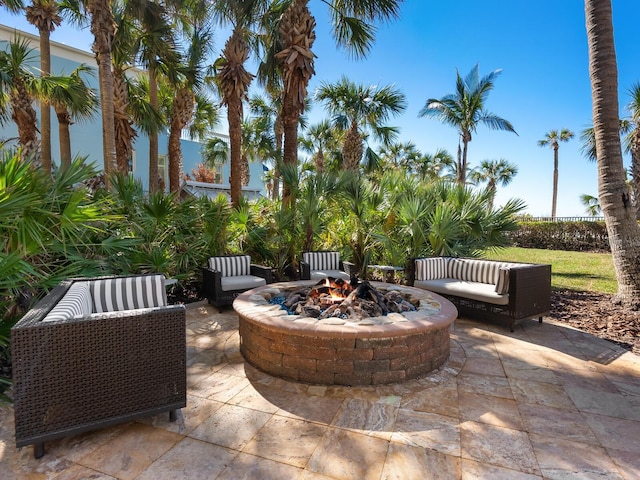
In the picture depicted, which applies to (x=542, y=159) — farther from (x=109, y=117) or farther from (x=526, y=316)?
(x=109, y=117)

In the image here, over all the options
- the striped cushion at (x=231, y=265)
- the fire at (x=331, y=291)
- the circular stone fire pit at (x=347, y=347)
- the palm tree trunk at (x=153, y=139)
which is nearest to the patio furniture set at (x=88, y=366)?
the circular stone fire pit at (x=347, y=347)

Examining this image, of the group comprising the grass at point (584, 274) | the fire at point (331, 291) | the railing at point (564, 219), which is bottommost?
the grass at point (584, 274)

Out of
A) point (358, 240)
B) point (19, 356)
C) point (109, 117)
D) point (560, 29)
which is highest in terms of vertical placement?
point (560, 29)

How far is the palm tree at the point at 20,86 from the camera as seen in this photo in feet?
→ 25.3

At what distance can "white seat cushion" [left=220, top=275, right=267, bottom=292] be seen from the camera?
582cm

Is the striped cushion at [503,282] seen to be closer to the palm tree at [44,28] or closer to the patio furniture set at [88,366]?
the patio furniture set at [88,366]

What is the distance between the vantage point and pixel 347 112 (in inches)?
519

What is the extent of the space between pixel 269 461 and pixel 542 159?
39113 mm

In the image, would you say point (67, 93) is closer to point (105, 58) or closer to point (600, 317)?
point (105, 58)

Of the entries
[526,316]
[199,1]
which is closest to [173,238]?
[526,316]

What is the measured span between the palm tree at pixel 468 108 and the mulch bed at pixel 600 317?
9.59 metres

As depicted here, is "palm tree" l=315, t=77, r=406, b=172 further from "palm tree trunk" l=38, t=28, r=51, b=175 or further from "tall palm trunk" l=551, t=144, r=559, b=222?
"tall palm trunk" l=551, t=144, r=559, b=222

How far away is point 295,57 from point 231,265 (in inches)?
219

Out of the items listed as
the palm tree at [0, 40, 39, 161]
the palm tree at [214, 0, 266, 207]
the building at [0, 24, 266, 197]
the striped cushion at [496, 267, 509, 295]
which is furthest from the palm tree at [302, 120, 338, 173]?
the striped cushion at [496, 267, 509, 295]
